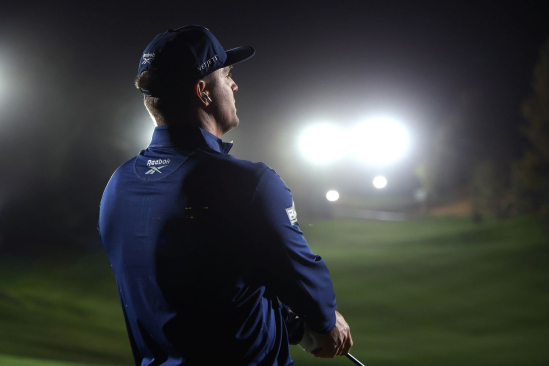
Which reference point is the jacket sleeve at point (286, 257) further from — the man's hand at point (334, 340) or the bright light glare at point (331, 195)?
the bright light glare at point (331, 195)

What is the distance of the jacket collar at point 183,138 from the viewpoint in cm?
97

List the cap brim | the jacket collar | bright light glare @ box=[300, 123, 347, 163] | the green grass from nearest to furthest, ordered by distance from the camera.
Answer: the jacket collar
the cap brim
the green grass
bright light glare @ box=[300, 123, 347, 163]

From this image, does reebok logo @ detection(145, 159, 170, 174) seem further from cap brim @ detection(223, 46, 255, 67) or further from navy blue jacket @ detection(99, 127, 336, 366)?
cap brim @ detection(223, 46, 255, 67)

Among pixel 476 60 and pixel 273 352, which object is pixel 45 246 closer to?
pixel 273 352

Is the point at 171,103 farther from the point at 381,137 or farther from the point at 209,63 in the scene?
the point at 381,137

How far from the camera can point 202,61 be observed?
1022 mm

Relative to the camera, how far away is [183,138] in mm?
980

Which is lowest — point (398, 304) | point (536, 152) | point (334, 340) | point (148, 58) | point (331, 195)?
point (398, 304)

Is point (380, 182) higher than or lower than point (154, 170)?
higher

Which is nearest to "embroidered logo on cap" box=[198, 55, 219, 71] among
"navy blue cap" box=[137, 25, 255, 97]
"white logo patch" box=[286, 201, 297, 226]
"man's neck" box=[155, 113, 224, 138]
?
"navy blue cap" box=[137, 25, 255, 97]

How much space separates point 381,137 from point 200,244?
14.9 m

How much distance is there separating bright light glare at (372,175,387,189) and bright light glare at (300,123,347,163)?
4.95 metres

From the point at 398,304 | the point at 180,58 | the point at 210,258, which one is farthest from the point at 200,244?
the point at 398,304

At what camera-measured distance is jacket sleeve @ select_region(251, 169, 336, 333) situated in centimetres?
87
